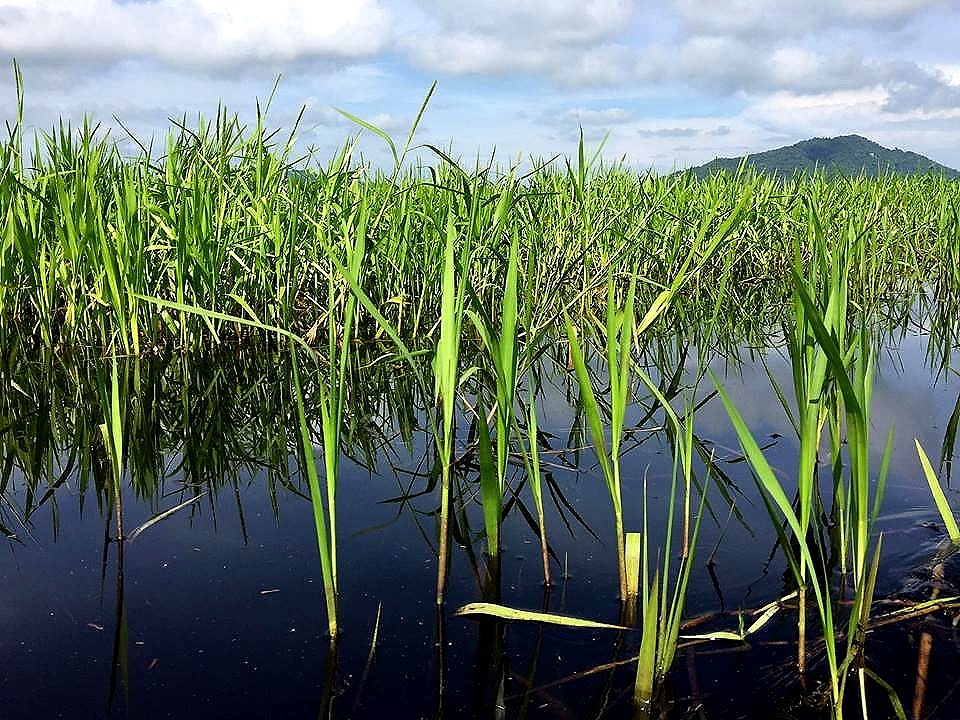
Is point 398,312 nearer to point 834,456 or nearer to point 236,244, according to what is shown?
point 236,244

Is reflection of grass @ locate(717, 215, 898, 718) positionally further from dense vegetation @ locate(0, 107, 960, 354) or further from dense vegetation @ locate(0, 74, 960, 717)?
dense vegetation @ locate(0, 107, 960, 354)

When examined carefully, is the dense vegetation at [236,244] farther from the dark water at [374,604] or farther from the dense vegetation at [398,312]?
the dark water at [374,604]

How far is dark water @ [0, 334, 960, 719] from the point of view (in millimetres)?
1121

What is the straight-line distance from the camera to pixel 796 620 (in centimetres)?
132

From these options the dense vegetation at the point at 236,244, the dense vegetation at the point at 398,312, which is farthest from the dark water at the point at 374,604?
the dense vegetation at the point at 236,244

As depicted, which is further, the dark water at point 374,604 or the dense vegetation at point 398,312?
the dense vegetation at point 398,312

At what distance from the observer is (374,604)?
4.52 feet

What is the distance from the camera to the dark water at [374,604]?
1121 millimetres

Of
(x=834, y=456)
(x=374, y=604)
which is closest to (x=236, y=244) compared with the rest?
(x=374, y=604)

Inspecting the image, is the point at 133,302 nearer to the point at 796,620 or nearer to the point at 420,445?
the point at 420,445

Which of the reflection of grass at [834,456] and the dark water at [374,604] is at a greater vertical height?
the reflection of grass at [834,456]

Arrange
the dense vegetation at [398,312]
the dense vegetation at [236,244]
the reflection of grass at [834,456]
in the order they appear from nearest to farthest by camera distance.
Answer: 1. the reflection of grass at [834,456]
2. the dense vegetation at [398,312]
3. the dense vegetation at [236,244]

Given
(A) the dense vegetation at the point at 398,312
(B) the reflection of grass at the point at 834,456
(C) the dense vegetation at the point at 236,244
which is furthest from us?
(C) the dense vegetation at the point at 236,244

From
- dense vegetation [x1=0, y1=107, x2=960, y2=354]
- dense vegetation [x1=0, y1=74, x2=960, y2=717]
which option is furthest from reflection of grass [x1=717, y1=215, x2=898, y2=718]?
dense vegetation [x1=0, y1=107, x2=960, y2=354]
